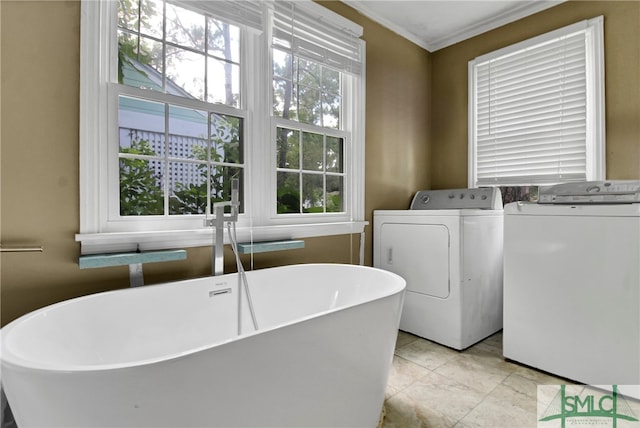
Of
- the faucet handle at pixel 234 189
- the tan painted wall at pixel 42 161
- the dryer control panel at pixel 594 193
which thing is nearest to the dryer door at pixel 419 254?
the dryer control panel at pixel 594 193

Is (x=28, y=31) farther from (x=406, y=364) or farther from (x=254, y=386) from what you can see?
(x=406, y=364)

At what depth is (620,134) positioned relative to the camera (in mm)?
2268

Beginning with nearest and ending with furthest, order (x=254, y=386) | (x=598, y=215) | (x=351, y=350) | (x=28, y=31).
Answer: (x=254, y=386) → (x=351, y=350) → (x=28, y=31) → (x=598, y=215)

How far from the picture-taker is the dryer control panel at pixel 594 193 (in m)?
1.75

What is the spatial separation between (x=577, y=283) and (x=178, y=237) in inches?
88.7

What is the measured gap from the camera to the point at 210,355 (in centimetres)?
89

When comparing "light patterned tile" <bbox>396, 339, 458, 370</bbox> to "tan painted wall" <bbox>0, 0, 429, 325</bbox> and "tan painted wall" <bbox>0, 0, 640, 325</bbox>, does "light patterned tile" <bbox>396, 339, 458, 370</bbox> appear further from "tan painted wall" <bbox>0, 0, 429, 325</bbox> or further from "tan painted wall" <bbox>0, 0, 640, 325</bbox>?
"tan painted wall" <bbox>0, 0, 429, 325</bbox>

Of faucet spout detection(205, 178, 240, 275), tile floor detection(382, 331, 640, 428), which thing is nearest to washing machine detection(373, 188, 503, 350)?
tile floor detection(382, 331, 640, 428)

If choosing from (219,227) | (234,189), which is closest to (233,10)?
(234,189)

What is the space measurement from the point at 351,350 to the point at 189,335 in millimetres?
842

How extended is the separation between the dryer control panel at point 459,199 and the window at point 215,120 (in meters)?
0.74

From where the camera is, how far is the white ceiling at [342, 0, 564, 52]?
8.63ft

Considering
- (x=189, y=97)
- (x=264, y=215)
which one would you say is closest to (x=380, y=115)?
(x=264, y=215)

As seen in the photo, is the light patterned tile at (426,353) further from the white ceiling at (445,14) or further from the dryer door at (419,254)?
the white ceiling at (445,14)
